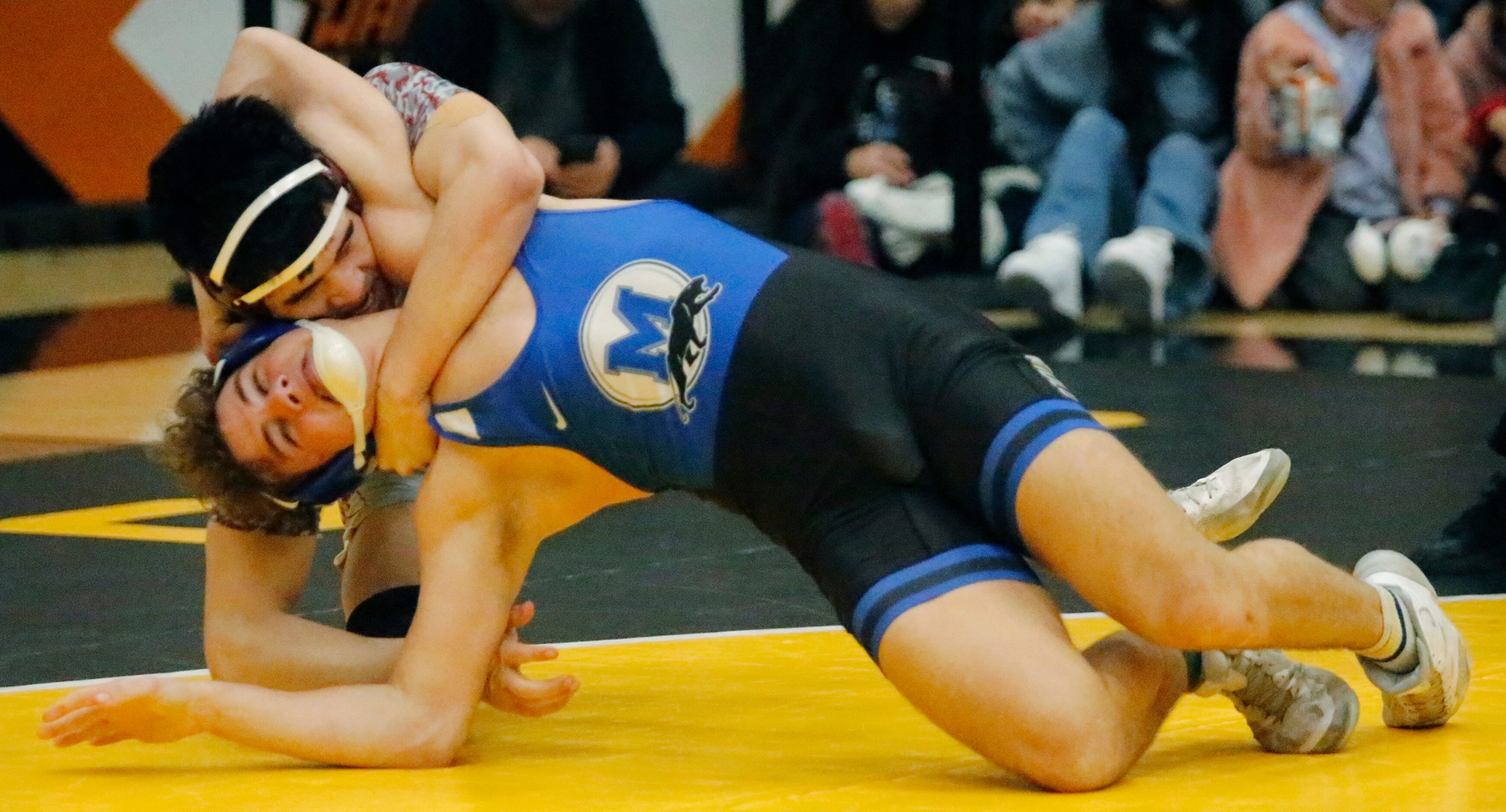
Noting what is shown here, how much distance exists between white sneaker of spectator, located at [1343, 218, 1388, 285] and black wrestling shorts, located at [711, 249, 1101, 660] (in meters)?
5.39

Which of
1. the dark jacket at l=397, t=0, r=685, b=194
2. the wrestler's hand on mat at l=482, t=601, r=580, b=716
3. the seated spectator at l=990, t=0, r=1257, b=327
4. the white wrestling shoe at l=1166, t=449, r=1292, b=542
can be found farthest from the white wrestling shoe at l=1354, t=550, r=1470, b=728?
the seated spectator at l=990, t=0, r=1257, b=327

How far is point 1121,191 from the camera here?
26.5 feet

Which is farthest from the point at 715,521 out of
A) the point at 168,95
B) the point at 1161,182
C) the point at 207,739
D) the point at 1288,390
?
the point at 168,95

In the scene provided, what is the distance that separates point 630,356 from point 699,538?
1.70 metres

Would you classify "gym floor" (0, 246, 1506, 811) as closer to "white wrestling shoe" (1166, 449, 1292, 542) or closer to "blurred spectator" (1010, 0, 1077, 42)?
"white wrestling shoe" (1166, 449, 1292, 542)

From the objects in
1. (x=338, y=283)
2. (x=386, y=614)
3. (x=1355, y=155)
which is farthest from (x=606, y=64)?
(x=338, y=283)

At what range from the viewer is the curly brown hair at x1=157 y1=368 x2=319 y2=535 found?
292 centimetres

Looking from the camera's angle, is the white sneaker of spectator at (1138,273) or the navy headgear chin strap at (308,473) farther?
the white sneaker of spectator at (1138,273)

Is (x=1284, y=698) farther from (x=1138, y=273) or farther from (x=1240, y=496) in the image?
(x=1138, y=273)

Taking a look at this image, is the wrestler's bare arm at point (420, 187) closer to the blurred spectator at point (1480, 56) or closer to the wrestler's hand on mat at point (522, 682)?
the wrestler's hand on mat at point (522, 682)

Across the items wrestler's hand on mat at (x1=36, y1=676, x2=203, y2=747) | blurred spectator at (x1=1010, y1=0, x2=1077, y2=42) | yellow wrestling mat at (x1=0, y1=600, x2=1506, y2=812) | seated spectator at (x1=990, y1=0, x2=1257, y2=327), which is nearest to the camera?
yellow wrestling mat at (x1=0, y1=600, x2=1506, y2=812)

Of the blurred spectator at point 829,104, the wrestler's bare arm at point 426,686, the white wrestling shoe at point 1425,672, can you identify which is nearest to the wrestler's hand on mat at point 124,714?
the wrestler's bare arm at point 426,686

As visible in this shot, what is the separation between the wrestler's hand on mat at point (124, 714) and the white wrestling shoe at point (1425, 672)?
1.49m

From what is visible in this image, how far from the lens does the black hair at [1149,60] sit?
7.97 m
